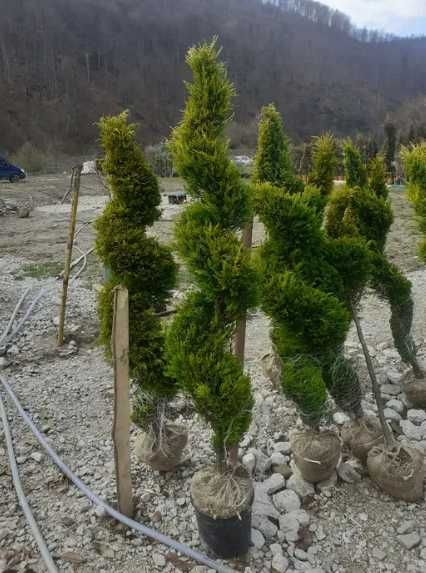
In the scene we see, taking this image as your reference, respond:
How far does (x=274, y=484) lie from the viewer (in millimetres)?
3805

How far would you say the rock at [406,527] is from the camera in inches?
132

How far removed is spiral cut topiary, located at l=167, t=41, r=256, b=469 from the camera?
2.88m

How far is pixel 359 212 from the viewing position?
13.7 feet

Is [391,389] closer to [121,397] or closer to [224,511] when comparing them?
[224,511]

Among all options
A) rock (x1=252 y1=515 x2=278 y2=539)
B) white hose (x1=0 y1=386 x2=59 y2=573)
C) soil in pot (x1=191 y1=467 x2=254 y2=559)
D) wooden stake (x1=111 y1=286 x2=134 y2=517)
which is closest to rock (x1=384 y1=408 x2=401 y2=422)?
rock (x1=252 y1=515 x2=278 y2=539)

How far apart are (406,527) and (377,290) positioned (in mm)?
2037

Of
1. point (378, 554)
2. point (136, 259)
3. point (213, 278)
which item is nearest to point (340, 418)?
point (378, 554)

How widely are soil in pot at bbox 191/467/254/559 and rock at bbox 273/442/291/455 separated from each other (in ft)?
3.45

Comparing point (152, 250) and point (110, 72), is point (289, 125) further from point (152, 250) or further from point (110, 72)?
point (152, 250)

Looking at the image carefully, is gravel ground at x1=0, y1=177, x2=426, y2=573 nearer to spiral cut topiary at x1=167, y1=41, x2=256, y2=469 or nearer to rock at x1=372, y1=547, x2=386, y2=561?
rock at x1=372, y1=547, x2=386, y2=561

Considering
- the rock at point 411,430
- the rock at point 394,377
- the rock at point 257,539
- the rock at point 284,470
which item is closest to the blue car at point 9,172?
the rock at point 394,377

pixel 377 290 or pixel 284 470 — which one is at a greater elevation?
pixel 377 290

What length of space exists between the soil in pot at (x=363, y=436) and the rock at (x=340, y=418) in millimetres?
559

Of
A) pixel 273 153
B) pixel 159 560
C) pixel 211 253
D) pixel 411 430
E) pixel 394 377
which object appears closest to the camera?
pixel 211 253
